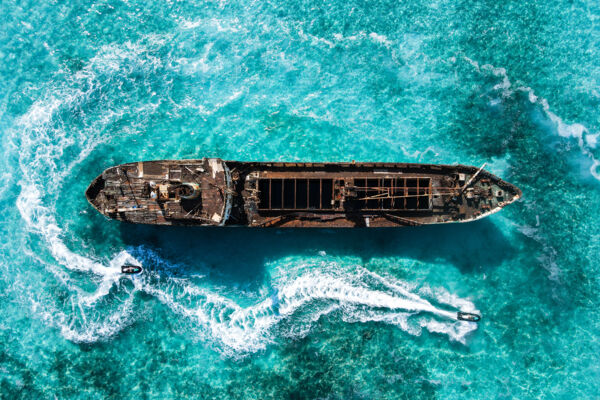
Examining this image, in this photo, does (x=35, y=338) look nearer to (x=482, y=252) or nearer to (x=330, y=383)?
(x=330, y=383)

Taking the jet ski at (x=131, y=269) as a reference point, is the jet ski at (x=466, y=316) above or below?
below

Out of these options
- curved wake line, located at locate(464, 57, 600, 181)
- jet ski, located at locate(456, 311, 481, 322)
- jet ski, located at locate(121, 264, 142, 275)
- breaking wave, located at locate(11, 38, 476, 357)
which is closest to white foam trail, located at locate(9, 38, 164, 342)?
breaking wave, located at locate(11, 38, 476, 357)

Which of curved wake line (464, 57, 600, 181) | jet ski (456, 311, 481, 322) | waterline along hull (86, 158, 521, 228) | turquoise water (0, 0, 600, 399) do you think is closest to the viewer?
waterline along hull (86, 158, 521, 228)

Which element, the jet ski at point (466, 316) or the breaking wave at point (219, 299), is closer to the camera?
the jet ski at point (466, 316)

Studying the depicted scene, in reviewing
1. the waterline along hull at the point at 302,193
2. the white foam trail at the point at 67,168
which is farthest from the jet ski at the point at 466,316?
the white foam trail at the point at 67,168

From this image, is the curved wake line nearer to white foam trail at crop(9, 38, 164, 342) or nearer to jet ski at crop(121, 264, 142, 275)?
white foam trail at crop(9, 38, 164, 342)

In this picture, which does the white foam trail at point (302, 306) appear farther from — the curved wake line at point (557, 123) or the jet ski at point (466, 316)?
the curved wake line at point (557, 123)
